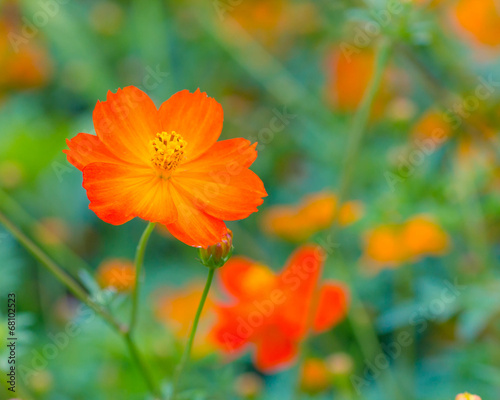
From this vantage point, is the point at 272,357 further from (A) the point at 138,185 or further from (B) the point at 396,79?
(B) the point at 396,79

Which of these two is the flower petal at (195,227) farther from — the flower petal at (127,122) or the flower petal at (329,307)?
the flower petal at (329,307)

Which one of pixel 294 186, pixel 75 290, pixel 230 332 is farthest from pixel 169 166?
pixel 294 186

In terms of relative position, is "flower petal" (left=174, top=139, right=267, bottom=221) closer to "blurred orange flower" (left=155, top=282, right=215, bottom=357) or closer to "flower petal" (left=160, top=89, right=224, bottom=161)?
"flower petal" (left=160, top=89, right=224, bottom=161)

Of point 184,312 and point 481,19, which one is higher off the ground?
point 481,19

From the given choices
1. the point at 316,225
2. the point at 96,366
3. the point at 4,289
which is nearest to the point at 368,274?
the point at 316,225

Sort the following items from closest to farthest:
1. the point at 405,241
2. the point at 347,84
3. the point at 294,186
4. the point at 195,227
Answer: the point at 195,227, the point at 405,241, the point at 294,186, the point at 347,84

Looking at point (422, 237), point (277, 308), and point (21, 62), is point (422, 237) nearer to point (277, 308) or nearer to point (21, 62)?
point (277, 308)

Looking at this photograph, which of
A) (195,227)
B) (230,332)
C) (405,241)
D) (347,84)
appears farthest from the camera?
(347,84)

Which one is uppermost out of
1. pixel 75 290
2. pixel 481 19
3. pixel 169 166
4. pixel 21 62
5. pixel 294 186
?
pixel 481 19
